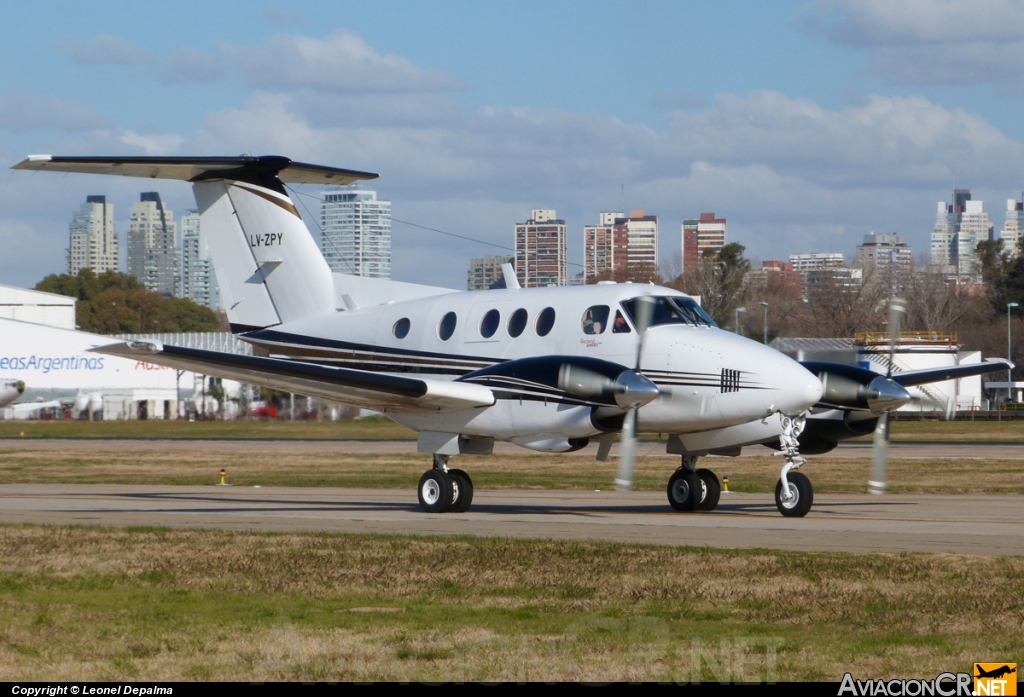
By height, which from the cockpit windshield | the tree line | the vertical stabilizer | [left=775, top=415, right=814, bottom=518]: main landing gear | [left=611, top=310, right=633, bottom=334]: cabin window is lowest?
[left=775, top=415, right=814, bottom=518]: main landing gear

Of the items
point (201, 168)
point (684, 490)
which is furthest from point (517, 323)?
point (201, 168)

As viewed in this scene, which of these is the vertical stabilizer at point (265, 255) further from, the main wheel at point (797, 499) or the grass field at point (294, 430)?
the grass field at point (294, 430)

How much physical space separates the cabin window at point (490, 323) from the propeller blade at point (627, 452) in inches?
136

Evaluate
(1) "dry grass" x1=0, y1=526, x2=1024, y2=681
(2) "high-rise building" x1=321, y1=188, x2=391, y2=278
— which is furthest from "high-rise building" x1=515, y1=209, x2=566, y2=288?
(1) "dry grass" x1=0, y1=526, x2=1024, y2=681

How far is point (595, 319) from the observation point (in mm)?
19484

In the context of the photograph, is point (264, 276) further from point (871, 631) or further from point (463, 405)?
point (871, 631)

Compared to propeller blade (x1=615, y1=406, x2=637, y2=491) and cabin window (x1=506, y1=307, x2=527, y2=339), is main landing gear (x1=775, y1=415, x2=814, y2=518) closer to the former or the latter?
propeller blade (x1=615, y1=406, x2=637, y2=491)

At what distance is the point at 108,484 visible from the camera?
3025 cm

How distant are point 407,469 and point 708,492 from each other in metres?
16.1

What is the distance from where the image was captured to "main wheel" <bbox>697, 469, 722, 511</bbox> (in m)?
20.7

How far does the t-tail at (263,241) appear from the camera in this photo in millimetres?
23859

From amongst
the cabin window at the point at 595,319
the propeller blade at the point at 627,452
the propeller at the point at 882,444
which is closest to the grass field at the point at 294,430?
the propeller at the point at 882,444

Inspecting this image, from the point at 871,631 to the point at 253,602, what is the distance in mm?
5552

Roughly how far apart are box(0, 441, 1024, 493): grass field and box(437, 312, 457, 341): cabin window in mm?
7444
